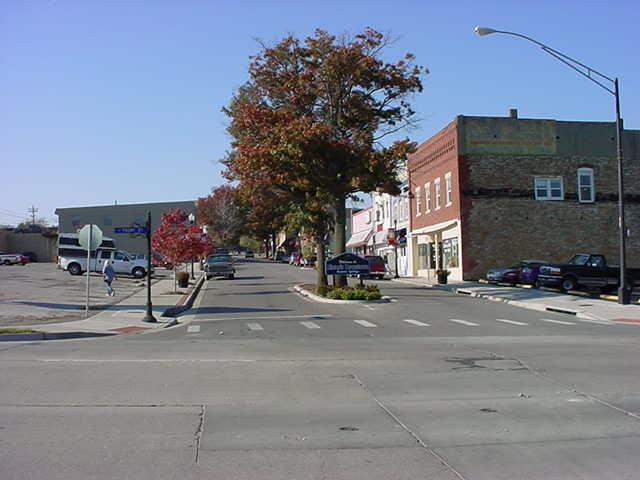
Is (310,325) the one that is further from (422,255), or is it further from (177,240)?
(422,255)

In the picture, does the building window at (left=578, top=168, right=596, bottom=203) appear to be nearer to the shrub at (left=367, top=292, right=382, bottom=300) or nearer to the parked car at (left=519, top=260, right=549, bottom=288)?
the parked car at (left=519, top=260, right=549, bottom=288)

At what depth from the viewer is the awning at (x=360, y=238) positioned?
6544 cm

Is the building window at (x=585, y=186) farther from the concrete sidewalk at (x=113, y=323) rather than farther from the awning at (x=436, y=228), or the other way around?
the concrete sidewalk at (x=113, y=323)

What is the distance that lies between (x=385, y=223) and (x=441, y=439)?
2101 inches

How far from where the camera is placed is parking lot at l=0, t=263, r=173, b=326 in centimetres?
2097

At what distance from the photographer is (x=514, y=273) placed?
3581cm

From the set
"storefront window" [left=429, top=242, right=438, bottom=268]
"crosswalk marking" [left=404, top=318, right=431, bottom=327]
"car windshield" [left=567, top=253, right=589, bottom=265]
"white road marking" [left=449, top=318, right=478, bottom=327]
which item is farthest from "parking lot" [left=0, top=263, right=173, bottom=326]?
Answer: "car windshield" [left=567, top=253, right=589, bottom=265]

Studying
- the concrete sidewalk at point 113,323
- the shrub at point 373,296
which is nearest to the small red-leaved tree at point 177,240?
the concrete sidewalk at point 113,323

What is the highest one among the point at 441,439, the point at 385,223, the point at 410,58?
the point at 410,58

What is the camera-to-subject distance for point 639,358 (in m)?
12.3

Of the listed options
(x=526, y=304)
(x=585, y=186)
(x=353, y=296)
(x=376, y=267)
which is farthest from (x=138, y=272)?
(x=585, y=186)

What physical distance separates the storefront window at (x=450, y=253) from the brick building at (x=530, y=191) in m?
0.07

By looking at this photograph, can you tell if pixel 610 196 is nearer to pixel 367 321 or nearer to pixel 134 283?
pixel 367 321

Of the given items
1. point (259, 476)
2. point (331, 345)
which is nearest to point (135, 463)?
point (259, 476)
